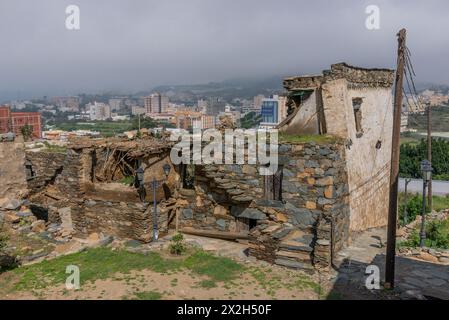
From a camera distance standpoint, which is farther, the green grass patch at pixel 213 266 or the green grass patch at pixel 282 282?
the green grass patch at pixel 213 266

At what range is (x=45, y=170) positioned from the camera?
757 inches

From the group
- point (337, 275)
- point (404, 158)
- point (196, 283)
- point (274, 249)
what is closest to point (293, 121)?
point (274, 249)

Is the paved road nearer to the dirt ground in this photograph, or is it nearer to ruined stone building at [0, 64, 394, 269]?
ruined stone building at [0, 64, 394, 269]

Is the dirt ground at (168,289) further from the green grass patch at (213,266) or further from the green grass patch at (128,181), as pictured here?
the green grass patch at (128,181)

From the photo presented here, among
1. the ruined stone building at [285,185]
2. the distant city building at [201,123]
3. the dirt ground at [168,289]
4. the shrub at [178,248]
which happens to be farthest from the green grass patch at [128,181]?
the distant city building at [201,123]

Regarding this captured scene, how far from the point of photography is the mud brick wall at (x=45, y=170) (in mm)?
18844

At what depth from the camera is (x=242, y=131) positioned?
1465 centimetres

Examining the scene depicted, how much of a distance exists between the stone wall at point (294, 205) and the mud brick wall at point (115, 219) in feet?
8.67

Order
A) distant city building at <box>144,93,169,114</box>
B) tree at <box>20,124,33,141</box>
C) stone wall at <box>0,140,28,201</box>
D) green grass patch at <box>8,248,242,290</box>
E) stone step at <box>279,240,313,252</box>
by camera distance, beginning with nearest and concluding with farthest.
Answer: green grass patch at <box>8,248,242,290</box> < stone step at <box>279,240,313,252</box> < stone wall at <box>0,140,28,201</box> < tree at <box>20,124,33,141</box> < distant city building at <box>144,93,169,114</box>

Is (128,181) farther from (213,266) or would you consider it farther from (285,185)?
(285,185)

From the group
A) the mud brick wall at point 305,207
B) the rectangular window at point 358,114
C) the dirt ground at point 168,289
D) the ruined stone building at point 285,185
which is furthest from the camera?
the rectangular window at point 358,114

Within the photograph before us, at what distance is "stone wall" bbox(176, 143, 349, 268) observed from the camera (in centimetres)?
1185

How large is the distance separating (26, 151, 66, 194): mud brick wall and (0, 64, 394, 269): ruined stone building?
37.7 inches

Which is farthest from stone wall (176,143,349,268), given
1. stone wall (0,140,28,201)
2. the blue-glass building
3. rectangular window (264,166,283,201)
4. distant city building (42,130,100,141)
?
the blue-glass building
